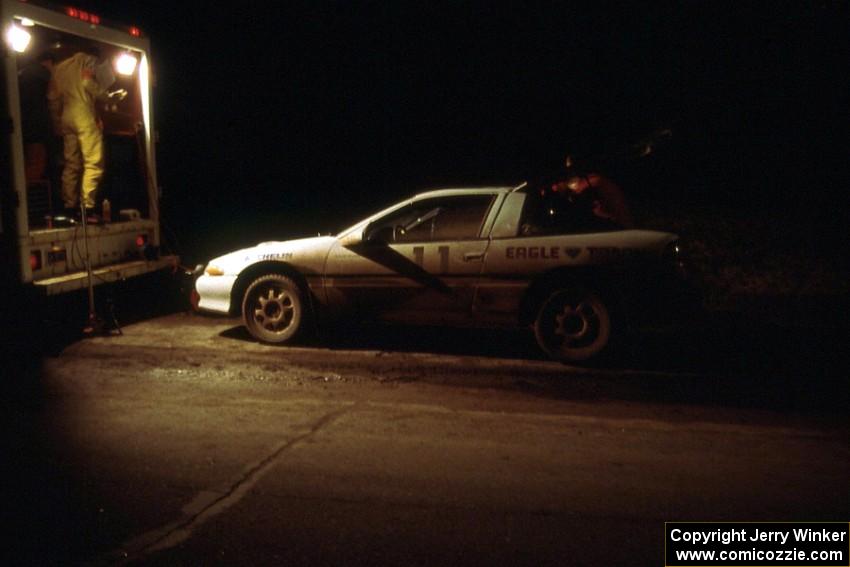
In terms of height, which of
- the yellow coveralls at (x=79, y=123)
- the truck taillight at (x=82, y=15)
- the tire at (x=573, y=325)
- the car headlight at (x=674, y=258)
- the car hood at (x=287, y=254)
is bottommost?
the tire at (x=573, y=325)

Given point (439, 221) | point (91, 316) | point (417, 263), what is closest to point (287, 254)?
point (417, 263)

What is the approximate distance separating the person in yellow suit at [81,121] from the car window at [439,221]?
12.2 feet

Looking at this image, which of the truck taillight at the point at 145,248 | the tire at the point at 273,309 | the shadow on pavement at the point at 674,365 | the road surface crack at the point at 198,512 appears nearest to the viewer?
the road surface crack at the point at 198,512

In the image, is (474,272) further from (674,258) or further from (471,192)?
(674,258)

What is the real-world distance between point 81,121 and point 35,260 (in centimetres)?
220

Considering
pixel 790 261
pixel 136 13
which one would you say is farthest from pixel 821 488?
pixel 136 13

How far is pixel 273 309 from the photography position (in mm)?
8500

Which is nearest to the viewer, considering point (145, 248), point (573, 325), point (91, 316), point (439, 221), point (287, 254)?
point (573, 325)

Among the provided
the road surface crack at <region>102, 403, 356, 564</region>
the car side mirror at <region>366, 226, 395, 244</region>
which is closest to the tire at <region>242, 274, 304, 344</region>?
the car side mirror at <region>366, 226, 395, 244</region>

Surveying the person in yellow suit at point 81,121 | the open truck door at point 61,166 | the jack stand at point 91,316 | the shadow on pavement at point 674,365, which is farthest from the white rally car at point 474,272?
the person in yellow suit at point 81,121

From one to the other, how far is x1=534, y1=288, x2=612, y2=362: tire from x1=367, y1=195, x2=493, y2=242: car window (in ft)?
3.35

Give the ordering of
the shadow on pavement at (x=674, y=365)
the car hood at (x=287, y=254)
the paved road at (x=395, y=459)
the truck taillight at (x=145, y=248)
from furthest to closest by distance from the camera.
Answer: the truck taillight at (x=145, y=248)
the car hood at (x=287, y=254)
the shadow on pavement at (x=674, y=365)
the paved road at (x=395, y=459)

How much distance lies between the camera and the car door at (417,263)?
7.91 metres

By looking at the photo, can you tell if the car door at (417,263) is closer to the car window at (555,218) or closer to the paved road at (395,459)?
the car window at (555,218)
